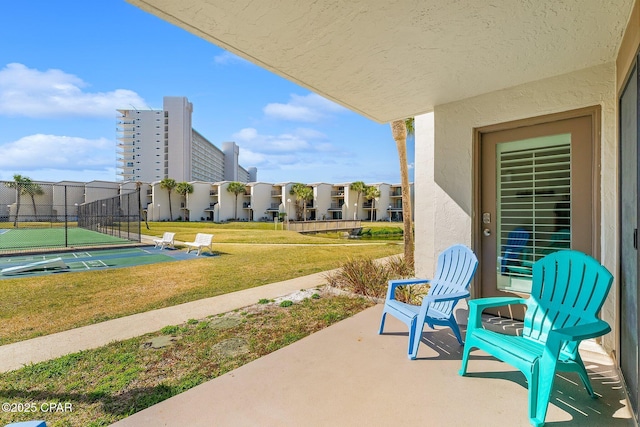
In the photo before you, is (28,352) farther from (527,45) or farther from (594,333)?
(527,45)

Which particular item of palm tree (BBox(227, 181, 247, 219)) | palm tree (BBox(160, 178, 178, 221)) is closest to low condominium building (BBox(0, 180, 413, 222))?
palm tree (BBox(227, 181, 247, 219))

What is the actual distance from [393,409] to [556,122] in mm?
3412

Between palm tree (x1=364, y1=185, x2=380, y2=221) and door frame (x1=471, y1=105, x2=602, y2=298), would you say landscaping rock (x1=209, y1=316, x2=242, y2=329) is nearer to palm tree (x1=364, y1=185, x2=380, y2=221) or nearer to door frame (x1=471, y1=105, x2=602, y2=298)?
door frame (x1=471, y1=105, x2=602, y2=298)

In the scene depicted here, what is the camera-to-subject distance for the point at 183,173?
74.8 metres

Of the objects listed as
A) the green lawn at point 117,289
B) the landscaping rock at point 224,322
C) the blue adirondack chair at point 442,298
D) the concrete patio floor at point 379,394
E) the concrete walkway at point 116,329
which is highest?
the blue adirondack chair at point 442,298

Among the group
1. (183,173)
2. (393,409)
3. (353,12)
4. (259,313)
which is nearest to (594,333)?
(393,409)

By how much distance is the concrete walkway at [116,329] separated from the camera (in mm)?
3414

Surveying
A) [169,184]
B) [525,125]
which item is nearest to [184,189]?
[169,184]

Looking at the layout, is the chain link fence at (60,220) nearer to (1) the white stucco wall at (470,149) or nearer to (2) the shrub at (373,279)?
(2) the shrub at (373,279)

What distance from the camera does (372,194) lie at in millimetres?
53156

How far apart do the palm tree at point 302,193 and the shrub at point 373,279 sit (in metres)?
46.0

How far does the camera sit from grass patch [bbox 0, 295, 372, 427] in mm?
2336

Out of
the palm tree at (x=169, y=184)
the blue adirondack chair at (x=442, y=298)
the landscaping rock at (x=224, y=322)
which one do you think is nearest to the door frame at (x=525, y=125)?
the blue adirondack chair at (x=442, y=298)

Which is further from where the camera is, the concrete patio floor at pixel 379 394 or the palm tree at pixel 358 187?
the palm tree at pixel 358 187
